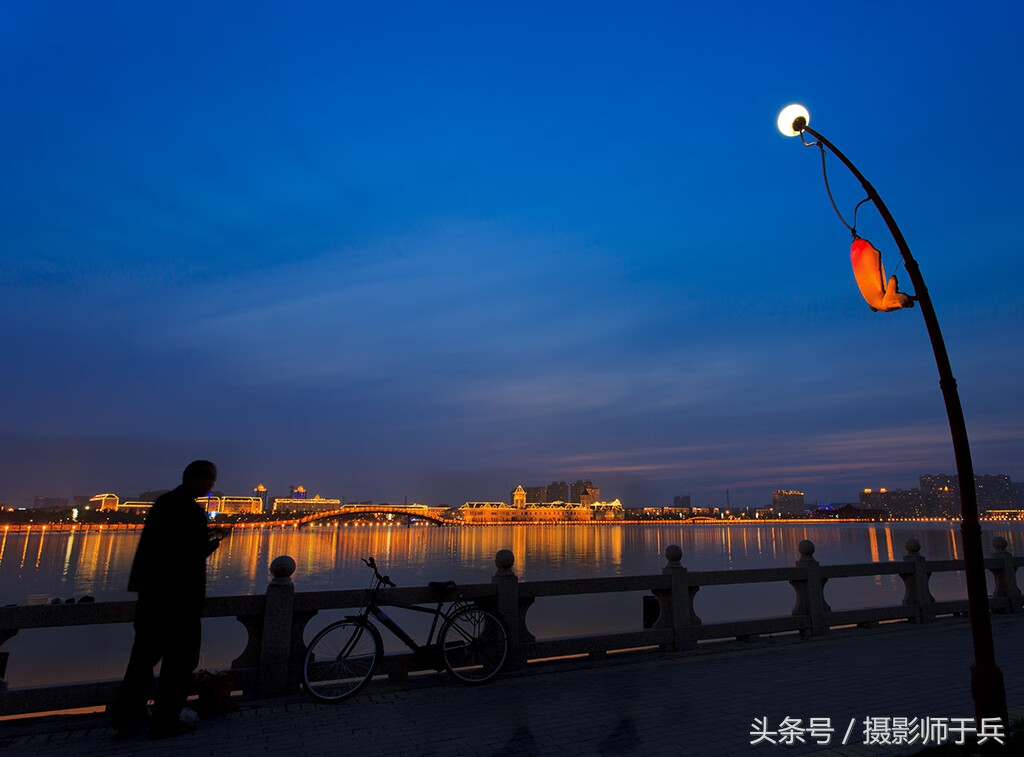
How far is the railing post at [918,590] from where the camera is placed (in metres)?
13.2

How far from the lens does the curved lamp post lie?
5.43m

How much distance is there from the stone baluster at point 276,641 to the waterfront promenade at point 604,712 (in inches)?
10.6

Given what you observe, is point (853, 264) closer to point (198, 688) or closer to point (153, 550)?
point (153, 550)

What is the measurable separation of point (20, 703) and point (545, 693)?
5.55 metres

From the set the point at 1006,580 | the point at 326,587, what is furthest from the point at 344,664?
the point at 326,587

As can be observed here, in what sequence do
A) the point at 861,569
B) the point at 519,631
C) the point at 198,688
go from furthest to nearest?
the point at 861,569 < the point at 519,631 < the point at 198,688

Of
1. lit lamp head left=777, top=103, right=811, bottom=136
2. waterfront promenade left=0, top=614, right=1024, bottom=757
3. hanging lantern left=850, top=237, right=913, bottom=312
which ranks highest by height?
lit lamp head left=777, top=103, right=811, bottom=136

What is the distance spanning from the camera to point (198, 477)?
22.5 ft

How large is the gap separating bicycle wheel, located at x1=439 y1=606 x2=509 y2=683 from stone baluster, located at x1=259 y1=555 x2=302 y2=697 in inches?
73.4

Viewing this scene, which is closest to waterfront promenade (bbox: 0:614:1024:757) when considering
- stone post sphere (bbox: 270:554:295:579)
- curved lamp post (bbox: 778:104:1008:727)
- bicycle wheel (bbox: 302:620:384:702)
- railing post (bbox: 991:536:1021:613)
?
bicycle wheel (bbox: 302:620:384:702)

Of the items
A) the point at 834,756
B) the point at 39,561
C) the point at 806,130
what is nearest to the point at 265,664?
the point at 834,756

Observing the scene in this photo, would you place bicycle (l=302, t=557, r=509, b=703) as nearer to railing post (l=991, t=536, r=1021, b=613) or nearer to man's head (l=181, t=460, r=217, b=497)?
man's head (l=181, t=460, r=217, b=497)

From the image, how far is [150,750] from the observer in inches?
231

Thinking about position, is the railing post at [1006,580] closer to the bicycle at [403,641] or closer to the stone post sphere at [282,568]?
the bicycle at [403,641]
